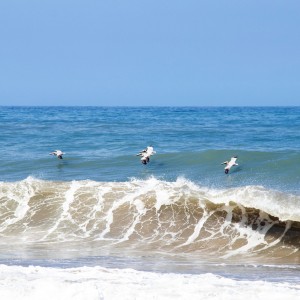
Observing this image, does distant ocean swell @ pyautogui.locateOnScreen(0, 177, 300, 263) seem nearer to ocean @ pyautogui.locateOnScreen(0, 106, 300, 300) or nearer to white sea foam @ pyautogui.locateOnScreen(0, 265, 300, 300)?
ocean @ pyautogui.locateOnScreen(0, 106, 300, 300)

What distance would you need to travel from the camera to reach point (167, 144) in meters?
28.5

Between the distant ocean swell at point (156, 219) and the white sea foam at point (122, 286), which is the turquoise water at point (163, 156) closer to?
the distant ocean swell at point (156, 219)

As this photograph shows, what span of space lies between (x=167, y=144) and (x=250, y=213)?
51.2 feet

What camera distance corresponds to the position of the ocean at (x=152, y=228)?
726cm

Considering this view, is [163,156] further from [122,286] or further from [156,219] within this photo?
[122,286]

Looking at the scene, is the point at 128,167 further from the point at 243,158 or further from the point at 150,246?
the point at 150,246

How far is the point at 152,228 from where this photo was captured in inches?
511

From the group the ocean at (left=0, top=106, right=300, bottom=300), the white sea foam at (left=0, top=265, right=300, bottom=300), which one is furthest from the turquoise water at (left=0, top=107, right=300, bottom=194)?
the white sea foam at (left=0, top=265, right=300, bottom=300)

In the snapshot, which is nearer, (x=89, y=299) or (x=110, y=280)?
(x=89, y=299)

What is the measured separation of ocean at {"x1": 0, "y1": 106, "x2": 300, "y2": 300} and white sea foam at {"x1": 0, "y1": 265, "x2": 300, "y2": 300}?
0.01 m

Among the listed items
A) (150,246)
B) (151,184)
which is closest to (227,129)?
(151,184)

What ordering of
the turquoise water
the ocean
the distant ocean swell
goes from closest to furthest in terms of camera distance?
1. the ocean
2. the distant ocean swell
3. the turquoise water

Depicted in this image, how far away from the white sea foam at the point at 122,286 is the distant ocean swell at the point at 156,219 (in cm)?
354

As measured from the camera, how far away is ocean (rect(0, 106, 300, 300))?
7.26 meters
